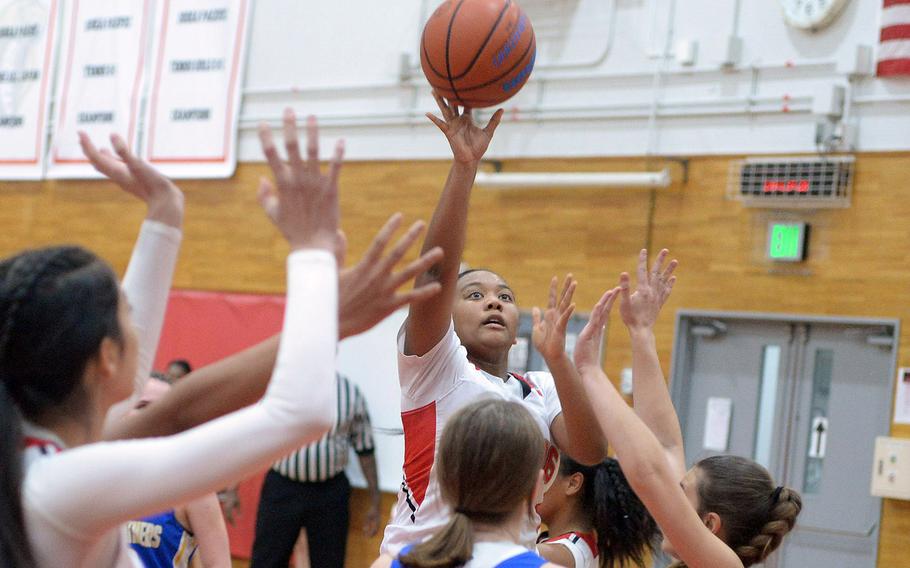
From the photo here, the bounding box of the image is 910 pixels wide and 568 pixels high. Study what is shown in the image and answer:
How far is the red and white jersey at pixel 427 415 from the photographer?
10.1ft

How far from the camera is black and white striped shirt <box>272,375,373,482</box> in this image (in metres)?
7.62

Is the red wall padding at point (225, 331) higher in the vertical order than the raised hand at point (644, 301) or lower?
lower

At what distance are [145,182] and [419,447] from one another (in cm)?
147

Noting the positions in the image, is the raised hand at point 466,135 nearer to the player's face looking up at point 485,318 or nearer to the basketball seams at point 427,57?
the basketball seams at point 427,57

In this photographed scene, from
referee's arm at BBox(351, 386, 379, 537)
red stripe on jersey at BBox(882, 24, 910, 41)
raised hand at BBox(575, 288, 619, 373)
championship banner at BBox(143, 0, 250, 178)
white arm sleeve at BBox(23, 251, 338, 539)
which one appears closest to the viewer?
white arm sleeve at BBox(23, 251, 338, 539)

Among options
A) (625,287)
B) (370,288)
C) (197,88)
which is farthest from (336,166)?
(197,88)

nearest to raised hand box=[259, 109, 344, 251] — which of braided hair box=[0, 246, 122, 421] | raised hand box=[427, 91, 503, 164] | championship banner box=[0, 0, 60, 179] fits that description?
braided hair box=[0, 246, 122, 421]

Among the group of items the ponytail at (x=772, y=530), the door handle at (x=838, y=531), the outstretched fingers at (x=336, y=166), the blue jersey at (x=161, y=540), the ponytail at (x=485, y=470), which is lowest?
the door handle at (x=838, y=531)

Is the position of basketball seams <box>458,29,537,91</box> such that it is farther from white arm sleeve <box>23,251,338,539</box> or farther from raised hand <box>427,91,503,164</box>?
white arm sleeve <box>23,251,338,539</box>

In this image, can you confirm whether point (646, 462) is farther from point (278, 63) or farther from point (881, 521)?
point (278, 63)

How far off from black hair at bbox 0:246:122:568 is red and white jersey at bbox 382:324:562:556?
1.47m

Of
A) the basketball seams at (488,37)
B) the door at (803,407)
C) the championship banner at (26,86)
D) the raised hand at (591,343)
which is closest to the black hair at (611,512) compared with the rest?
the raised hand at (591,343)

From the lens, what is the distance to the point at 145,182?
195cm

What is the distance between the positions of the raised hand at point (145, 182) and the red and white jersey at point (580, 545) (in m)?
1.63
